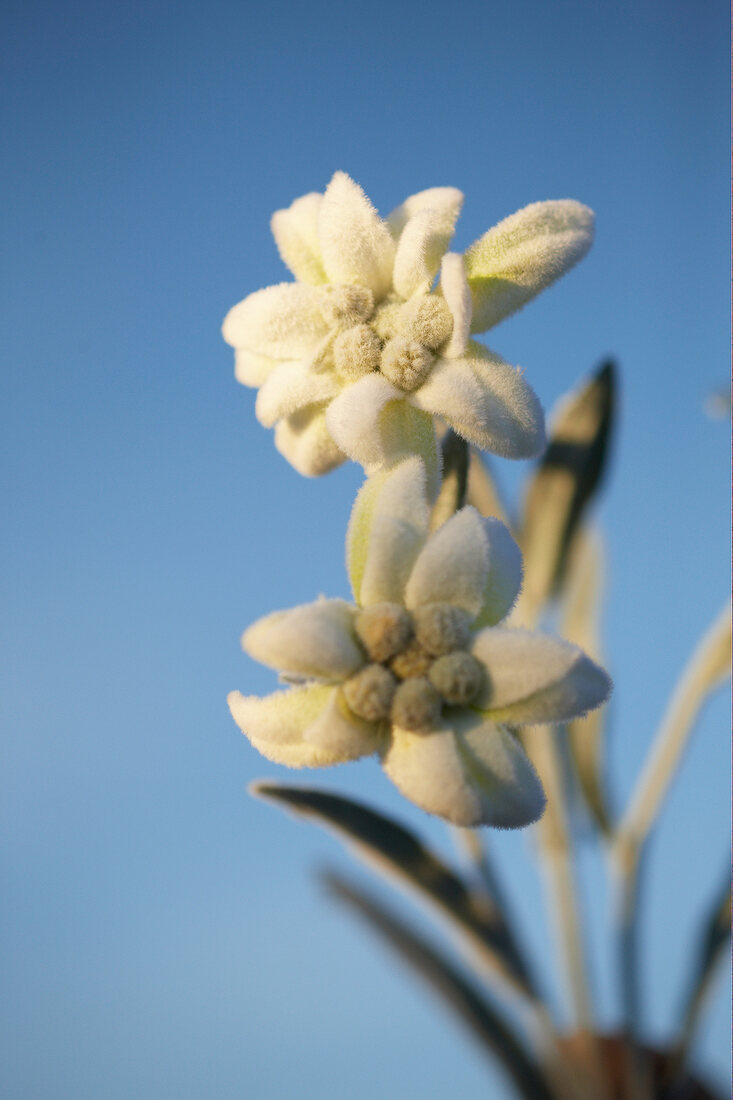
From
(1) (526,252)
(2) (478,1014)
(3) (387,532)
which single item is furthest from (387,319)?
(2) (478,1014)

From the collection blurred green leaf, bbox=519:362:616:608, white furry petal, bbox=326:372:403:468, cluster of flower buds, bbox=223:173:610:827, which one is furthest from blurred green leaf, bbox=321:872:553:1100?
white furry petal, bbox=326:372:403:468

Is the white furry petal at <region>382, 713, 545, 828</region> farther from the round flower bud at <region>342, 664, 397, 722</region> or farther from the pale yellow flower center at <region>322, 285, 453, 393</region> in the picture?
the pale yellow flower center at <region>322, 285, 453, 393</region>

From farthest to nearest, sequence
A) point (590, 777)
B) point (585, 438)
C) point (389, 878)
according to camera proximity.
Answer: point (590, 777), point (585, 438), point (389, 878)

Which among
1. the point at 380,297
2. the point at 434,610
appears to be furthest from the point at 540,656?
the point at 380,297

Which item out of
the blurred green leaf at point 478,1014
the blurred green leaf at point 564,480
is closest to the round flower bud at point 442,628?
the blurred green leaf at point 564,480

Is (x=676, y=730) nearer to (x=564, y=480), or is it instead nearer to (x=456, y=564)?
(x=564, y=480)

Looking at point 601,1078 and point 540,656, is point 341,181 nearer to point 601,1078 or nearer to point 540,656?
point 540,656
